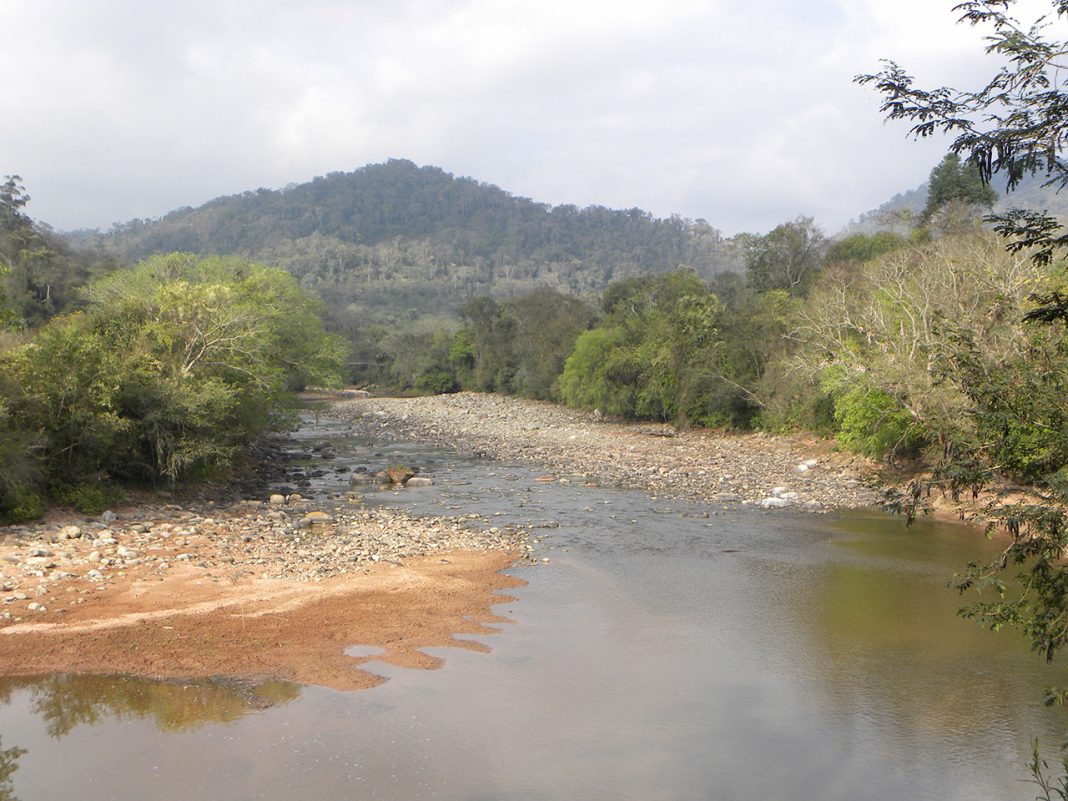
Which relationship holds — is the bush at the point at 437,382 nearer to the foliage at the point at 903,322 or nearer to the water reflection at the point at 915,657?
the foliage at the point at 903,322

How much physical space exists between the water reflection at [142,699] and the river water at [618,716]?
36mm

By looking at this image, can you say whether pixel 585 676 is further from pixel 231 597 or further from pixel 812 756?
pixel 231 597

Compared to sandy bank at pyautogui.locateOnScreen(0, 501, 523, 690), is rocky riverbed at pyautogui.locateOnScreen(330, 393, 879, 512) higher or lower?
higher

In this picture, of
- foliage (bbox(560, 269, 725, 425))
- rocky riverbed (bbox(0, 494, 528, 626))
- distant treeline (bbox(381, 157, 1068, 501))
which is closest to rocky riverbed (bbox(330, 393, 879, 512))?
foliage (bbox(560, 269, 725, 425))

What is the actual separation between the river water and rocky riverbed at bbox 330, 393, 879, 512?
13.0 feet

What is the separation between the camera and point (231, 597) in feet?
55.8

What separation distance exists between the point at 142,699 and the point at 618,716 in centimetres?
735

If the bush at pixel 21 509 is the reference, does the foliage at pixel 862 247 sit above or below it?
above

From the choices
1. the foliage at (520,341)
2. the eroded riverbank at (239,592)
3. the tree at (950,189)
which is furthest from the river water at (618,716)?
the foliage at (520,341)

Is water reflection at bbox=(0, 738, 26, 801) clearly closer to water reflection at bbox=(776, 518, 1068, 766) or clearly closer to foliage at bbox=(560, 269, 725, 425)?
water reflection at bbox=(776, 518, 1068, 766)

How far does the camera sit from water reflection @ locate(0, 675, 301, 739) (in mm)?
12289

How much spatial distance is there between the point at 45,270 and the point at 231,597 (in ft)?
162

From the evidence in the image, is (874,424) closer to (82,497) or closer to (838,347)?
(838,347)

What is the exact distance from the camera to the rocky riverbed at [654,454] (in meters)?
30.8
